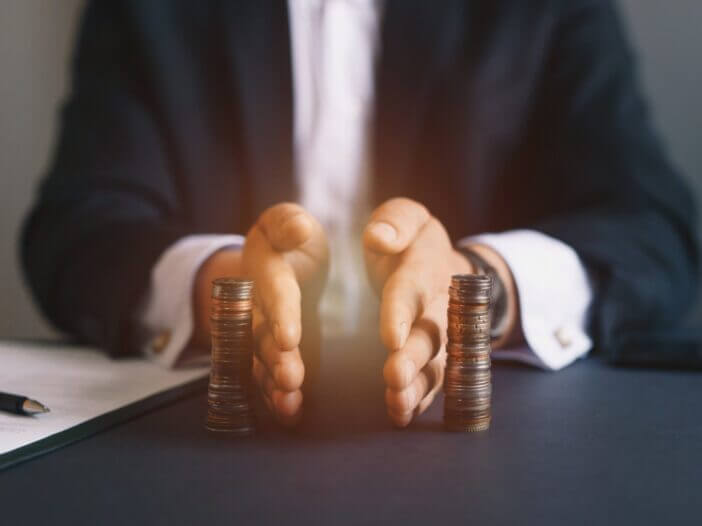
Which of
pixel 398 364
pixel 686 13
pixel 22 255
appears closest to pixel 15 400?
pixel 398 364

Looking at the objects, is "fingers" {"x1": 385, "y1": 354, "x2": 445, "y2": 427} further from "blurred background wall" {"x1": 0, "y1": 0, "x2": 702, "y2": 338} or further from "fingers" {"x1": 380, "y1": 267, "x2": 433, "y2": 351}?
"blurred background wall" {"x1": 0, "y1": 0, "x2": 702, "y2": 338}

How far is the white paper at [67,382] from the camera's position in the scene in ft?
2.04

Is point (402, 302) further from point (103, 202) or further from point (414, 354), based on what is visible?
point (103, 202)

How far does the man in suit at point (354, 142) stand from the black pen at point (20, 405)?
0.42 metres

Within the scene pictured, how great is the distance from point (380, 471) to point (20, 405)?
0.31 m

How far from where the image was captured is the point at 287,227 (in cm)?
68

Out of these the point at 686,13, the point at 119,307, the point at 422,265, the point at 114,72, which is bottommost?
the point at 119,307

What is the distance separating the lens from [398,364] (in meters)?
0.60

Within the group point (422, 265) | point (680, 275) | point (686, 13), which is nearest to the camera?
point (422, 265)

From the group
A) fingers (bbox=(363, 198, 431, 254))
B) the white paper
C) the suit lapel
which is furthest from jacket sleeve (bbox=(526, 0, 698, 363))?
the white paper

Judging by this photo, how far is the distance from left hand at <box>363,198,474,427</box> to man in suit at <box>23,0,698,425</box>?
33 centimetres

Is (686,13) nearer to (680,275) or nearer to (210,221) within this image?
(680,275)

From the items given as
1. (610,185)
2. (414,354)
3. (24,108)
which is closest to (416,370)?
(414,354)

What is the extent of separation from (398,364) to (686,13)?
5.04ft
